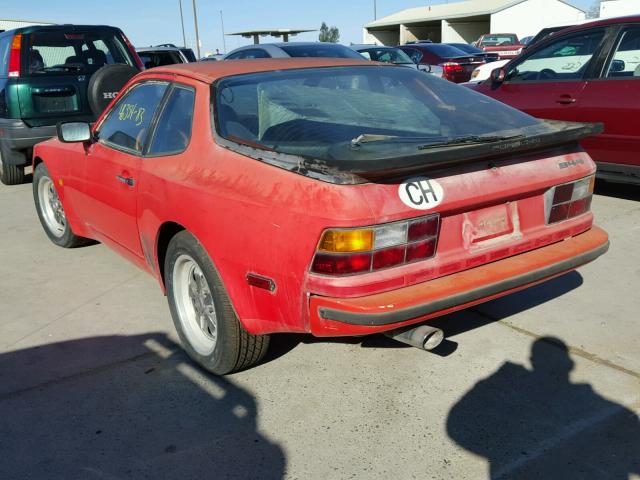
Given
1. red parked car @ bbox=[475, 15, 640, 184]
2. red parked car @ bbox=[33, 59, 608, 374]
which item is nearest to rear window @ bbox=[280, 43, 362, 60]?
red parked car @ bbox=[475, 15, 640, 184]

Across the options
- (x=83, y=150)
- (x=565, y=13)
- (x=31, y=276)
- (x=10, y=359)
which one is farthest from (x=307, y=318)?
(x=565, y=13)

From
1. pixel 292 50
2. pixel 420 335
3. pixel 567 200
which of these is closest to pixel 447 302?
pixel 420 335

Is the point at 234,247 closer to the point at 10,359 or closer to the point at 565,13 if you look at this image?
the point at 10,359

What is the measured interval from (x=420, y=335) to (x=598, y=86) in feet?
13.8

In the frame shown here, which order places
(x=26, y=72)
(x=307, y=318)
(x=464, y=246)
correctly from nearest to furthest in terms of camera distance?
(x=307, y=318), (x=464, y=246), (x=26, y=72)

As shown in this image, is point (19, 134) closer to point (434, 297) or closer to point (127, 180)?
point (127, 180)

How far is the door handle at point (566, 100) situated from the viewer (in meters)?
6.02

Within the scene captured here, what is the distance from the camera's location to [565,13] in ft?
170

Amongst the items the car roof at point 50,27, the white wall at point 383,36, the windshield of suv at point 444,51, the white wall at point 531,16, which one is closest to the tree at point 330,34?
the white wall at point 383,36

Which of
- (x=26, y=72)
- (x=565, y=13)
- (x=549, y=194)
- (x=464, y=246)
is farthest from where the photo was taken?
(x=565, y=13)

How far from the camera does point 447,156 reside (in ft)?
8.29

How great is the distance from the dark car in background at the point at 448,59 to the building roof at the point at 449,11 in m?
30.7

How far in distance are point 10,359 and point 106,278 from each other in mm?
1235

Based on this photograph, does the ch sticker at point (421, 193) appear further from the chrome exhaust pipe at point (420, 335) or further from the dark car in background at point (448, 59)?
the dark car in background at point (448, 59)
